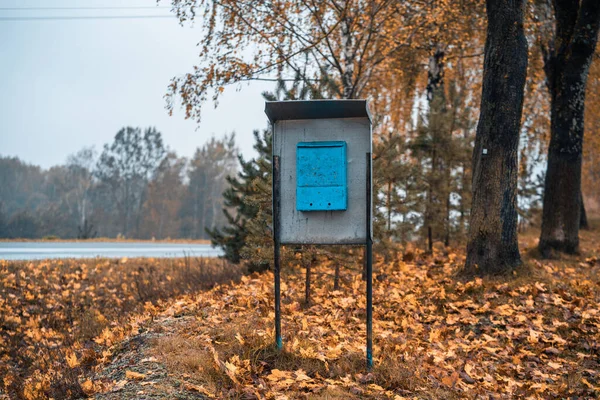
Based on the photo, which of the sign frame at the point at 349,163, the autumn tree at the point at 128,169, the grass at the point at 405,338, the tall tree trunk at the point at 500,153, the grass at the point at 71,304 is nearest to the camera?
the grass at the point at 405,338

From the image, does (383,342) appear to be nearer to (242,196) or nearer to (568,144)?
(242,196)

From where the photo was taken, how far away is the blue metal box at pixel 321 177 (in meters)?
4.91

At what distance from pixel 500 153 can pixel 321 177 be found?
4559 millimetres

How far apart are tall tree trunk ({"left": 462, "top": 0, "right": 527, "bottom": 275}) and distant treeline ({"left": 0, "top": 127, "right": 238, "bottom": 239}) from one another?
1389 inches

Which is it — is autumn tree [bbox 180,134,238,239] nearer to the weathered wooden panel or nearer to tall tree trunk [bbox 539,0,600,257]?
tall tree trunk [bbox 539,0,600,257]

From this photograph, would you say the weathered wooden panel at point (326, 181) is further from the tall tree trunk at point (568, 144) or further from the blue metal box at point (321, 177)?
the tall tree trunk at point (568, 144)

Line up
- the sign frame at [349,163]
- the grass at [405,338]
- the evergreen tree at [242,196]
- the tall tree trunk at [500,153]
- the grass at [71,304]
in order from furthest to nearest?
1. the evergreen tree at [242,196]
2. the tall tree trunk at [500,153]
3. the grass at [71,304]
4. the sign frame at [349,163]
5. the grass at [405,338]

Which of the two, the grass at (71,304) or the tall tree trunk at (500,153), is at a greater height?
the tall tree trunk at (500,153)

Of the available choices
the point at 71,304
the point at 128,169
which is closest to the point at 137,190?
the point at 128,169

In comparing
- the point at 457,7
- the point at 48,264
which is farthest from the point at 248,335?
the point at 457,7

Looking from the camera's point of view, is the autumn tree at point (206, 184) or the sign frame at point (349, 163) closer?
the sign frame at point (349, 163)

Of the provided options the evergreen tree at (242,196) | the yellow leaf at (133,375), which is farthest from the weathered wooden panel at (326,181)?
A: the evergreen tree at (242,196)

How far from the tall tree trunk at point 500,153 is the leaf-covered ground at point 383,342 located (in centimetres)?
46

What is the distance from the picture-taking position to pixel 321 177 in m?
4.93
